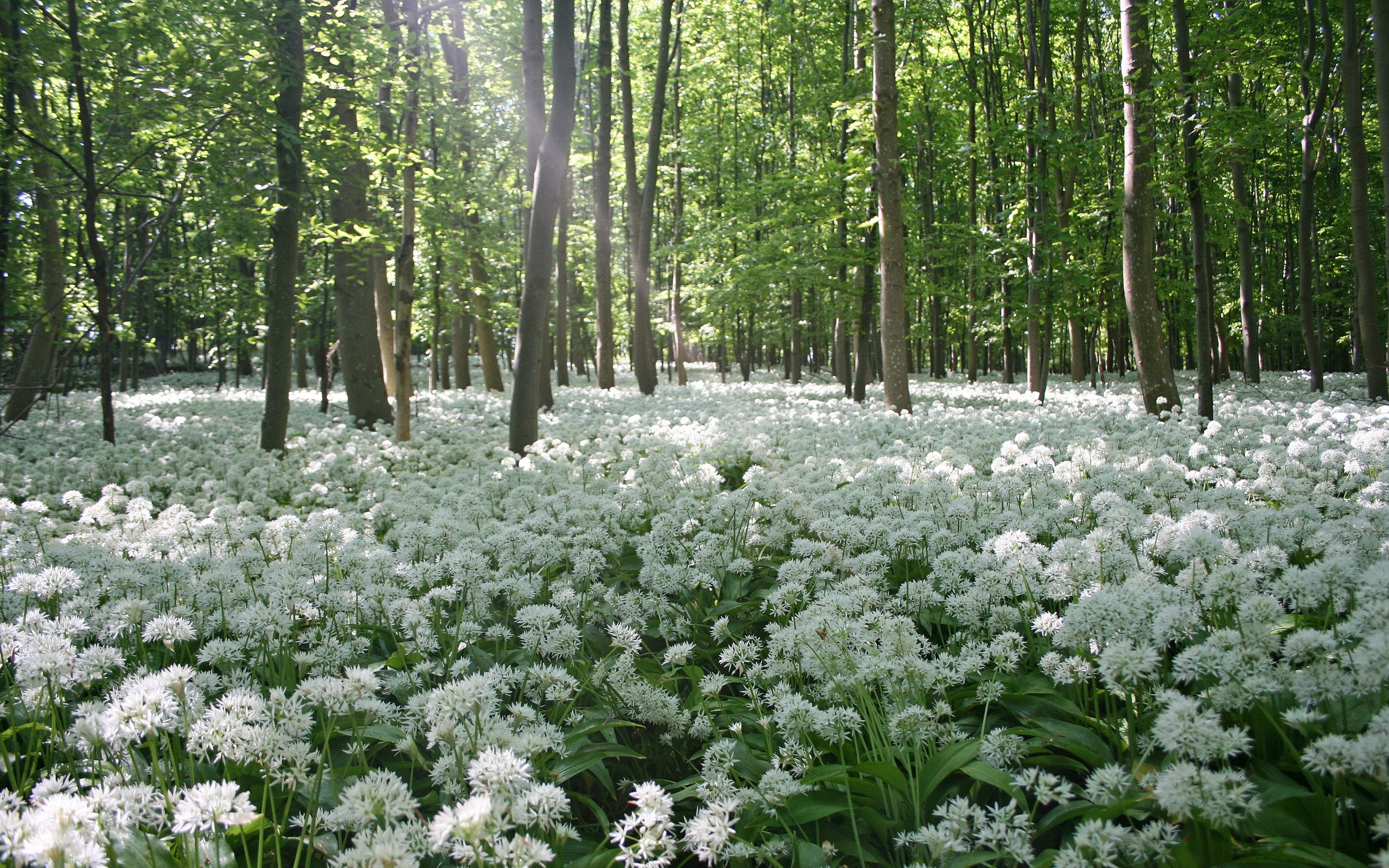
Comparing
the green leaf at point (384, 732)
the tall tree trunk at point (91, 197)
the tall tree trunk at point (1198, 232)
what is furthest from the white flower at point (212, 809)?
the tall tree trunk at point (1198, 232)

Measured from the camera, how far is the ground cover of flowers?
187cm

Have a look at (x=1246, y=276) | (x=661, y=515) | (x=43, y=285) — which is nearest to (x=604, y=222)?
(x=43, y=285)

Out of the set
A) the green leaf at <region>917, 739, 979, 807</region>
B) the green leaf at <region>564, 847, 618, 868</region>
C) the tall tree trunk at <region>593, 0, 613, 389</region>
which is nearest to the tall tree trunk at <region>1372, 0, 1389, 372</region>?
the green leaf at <region>917, 739, 979, 807</region>

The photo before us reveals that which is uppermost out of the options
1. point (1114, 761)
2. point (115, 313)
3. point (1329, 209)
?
point (1329, 209)

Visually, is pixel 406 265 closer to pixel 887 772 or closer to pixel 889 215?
pixel 889 215

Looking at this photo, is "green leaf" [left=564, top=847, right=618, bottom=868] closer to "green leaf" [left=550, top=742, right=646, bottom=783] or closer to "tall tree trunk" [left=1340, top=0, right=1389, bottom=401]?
"green leaf" [left=550, top=742, right=646, bottom=783]

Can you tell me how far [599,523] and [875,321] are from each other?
20.3 metres

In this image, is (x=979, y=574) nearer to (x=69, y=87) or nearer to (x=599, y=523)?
(x=599, y=523)

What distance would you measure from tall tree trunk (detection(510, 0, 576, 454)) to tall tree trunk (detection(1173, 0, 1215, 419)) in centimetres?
797

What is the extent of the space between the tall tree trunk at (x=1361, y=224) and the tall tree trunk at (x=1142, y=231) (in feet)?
13.0

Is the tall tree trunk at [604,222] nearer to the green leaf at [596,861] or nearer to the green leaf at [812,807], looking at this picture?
the green leaf at [812,807]

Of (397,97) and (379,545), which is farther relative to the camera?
(397,97)

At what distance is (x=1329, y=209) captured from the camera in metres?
25.1

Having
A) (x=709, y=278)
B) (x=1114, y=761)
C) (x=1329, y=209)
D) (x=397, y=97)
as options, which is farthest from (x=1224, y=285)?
(x=1114, y=761)
